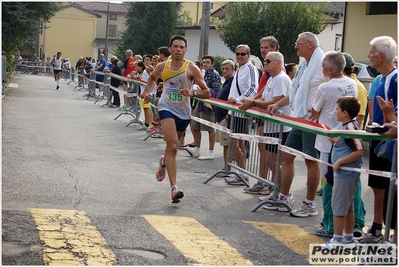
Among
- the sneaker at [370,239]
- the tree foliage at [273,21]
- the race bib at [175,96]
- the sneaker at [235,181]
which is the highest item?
the tree foliage at [273,21]

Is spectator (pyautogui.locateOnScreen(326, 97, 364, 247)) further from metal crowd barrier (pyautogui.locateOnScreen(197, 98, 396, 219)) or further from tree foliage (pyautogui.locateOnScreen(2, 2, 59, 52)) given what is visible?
tree foliage (pyautogui.locateOnScreen(2, 2, 59, 52))

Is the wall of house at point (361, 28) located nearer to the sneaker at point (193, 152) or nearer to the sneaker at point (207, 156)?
the sneaker at point (193, 152)

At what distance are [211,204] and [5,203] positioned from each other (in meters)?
2.38

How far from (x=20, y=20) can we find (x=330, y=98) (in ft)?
62.6

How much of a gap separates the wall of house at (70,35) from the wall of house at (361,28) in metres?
69.4

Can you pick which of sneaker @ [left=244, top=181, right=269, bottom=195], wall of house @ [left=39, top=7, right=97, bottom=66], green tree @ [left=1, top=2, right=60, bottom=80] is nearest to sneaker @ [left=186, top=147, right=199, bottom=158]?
sneaker @ [left=244, top=181, right=269, bottom=195]

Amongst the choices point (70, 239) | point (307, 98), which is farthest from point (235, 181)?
point (70, 239)

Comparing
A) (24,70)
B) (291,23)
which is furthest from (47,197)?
(24,70)

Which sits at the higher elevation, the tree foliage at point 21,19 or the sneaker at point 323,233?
the tree foliage at point 21,19

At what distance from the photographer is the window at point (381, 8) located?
94.5 feet

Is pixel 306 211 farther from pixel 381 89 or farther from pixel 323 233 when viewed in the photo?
pixel 381 89

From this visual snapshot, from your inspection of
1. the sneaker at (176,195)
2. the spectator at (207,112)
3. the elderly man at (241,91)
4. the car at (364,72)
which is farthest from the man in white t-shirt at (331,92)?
the car at (364,72)

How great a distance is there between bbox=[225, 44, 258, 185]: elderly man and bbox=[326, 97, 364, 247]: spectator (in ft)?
12.1

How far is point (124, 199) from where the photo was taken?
820 cm
